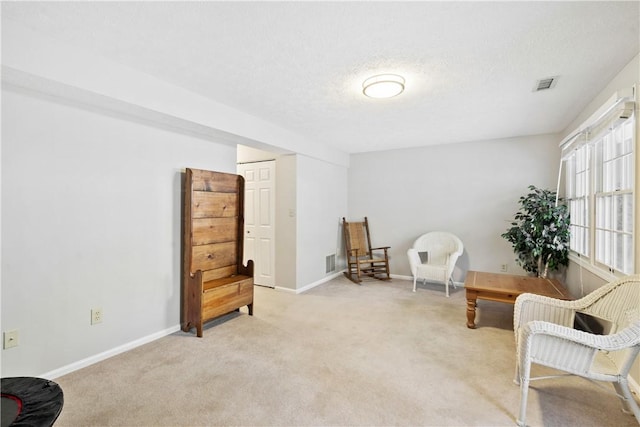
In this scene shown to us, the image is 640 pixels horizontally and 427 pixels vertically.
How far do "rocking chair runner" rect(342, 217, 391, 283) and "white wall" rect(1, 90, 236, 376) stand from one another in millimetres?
2873

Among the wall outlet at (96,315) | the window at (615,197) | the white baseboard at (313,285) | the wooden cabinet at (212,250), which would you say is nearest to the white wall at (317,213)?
the white baseboard at (313,285)

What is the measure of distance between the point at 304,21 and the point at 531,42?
1425 millimetres

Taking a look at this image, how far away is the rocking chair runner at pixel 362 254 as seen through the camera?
16.7 ft

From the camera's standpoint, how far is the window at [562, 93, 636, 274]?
7.25ft

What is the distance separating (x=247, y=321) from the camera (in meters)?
3.23

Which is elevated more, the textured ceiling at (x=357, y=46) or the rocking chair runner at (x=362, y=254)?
the textured ceiling at (x=357, y=46)

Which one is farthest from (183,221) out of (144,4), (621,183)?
(621,183)

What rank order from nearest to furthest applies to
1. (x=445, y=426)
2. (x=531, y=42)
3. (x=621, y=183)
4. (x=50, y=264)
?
(x=445, y=426), (x=531, y=42), (x=50, y=264), (x=621, y=183)

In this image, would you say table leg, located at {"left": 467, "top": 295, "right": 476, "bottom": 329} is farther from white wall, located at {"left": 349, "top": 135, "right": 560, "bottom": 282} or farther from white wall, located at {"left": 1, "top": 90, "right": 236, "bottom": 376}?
white wall, located at {"left": 1, "top": 90, "right": 236, "bottom": 376}

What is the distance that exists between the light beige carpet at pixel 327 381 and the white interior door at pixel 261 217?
4.73 feet

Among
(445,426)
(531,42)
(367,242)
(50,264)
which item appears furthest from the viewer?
(367,242)

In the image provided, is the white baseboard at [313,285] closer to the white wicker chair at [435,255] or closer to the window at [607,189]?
the white wicker chair at [435,255]

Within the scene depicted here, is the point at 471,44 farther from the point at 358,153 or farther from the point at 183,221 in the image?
the point at 358,153

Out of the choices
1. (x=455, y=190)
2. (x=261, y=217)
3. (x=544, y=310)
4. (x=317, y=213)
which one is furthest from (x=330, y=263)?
(x=544, y=310)
